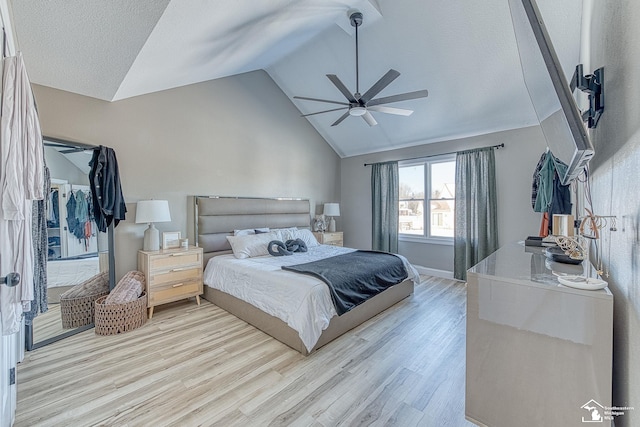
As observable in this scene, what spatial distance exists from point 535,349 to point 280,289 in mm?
1997

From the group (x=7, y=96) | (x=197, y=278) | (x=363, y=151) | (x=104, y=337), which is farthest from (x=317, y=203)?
(x=7, y=96)

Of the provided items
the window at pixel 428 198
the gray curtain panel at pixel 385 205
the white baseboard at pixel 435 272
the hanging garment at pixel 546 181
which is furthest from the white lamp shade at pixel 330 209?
the hanging garment at pixel 546 181

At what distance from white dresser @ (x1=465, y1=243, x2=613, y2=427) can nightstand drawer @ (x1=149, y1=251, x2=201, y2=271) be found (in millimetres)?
3307

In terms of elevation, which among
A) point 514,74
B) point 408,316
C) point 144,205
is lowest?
point 408,316

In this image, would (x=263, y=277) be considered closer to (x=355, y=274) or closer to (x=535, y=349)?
(x=355, y=274)

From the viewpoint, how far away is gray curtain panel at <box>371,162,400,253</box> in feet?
18.1

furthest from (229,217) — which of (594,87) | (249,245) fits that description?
(594,87)

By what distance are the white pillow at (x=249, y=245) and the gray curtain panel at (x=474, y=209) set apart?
11.1ft

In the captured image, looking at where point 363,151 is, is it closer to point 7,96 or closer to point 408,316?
point 408,316

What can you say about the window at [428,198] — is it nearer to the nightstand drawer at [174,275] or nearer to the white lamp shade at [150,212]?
the nightstand drawer at [174,275]

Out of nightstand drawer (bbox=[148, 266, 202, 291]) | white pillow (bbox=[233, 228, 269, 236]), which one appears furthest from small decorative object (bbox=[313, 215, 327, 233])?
nightstand drawer (bbox=[148, 266, 202, 291])

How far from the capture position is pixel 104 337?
8.88 feet

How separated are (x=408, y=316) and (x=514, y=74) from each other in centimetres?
346

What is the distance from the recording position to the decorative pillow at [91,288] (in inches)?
111
